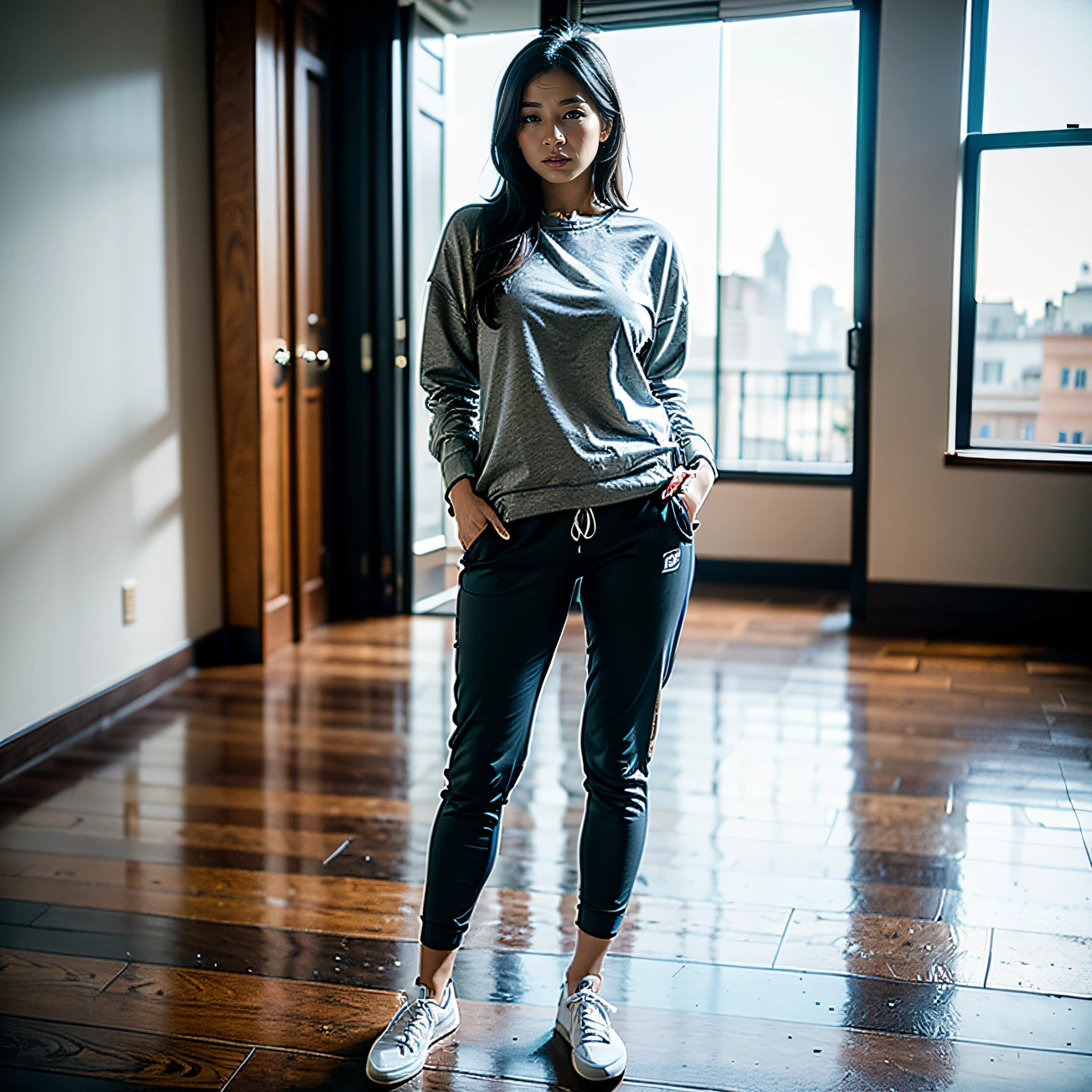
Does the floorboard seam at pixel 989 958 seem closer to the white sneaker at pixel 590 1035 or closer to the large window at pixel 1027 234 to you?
the white sneaker at pixel 590 1035

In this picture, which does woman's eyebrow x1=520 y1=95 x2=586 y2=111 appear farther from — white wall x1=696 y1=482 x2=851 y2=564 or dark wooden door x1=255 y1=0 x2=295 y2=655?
white wall x1=696 y1=482 x2=851 y2=564

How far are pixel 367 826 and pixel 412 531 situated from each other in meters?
2.17

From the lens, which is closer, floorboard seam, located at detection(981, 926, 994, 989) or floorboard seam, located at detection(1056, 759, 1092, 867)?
floorboard seam, located at detection(981, 926, 994, 989)

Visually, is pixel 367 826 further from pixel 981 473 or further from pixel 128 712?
pixel 981 473

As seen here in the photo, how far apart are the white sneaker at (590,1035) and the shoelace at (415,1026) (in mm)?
199

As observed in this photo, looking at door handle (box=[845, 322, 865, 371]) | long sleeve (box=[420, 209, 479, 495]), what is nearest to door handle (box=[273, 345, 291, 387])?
door handle (box=[845, 322, 865, 371])

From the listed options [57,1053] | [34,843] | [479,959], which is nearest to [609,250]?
[479,959]

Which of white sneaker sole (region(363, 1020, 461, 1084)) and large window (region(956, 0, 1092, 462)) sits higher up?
large window (region(956, 0, 1092, 462))

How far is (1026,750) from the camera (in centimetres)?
323

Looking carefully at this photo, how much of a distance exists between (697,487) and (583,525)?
0.61ft

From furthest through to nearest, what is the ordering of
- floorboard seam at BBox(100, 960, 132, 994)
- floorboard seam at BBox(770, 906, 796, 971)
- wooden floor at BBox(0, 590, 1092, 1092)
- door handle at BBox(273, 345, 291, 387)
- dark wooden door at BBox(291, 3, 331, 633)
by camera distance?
1. dark wooden door at BBox(291, 3, 331, 633)
2. door handle at BBox(273, 345, 291, 387)
3. floorboard seam at BBox(770, 906, 796, 971)
4. floorboard seam at BBox(100, 960, 132, 994)
5. wooden floor at BBox(0, 590, 1092, 1092)

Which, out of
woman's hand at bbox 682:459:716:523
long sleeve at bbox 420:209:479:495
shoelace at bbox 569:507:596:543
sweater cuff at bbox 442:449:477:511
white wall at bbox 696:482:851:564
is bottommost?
white wall at bbox 696:482:851:564

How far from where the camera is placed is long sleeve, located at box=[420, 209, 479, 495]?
5.48 feet

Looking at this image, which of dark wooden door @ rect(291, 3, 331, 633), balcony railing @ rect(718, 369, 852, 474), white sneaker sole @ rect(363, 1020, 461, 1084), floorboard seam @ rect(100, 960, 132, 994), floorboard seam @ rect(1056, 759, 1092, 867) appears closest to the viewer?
white sneaker sole @ rect(363, 1020, 461, 1084)
